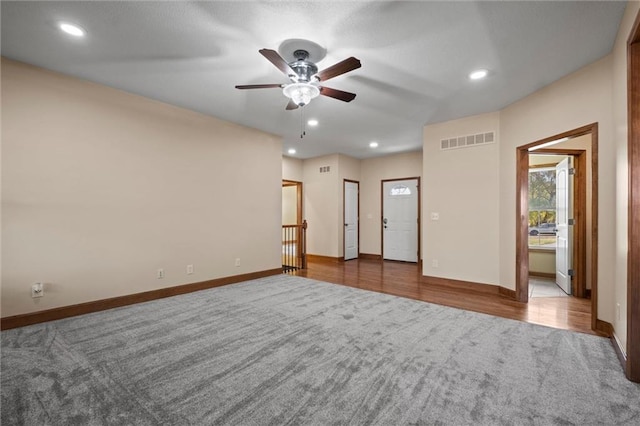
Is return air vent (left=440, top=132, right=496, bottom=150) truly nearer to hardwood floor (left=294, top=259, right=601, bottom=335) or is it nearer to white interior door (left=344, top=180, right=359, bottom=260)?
hardwood floor (left=294, top=259, right=601, bottom=335)

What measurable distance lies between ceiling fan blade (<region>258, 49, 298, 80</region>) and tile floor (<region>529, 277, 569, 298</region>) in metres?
4.59

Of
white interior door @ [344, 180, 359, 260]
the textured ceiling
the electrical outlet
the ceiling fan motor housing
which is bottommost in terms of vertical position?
the electrical outlet

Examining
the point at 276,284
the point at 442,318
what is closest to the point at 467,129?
the point at 442,318

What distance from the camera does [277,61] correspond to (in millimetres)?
2377

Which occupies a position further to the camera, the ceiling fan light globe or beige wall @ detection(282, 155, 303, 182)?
beige wall @ detection(282, 155, 303, 182)

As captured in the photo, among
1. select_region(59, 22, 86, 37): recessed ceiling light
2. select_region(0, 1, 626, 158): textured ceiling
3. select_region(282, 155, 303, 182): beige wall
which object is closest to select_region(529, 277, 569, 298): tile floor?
select_region(0, 1, 626, 158): textured ceiling

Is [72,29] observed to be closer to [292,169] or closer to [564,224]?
[292,169]

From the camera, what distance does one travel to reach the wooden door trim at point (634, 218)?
2.06 metres

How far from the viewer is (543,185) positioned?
18.9 feet

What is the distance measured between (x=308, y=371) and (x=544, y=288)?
15.2 ft

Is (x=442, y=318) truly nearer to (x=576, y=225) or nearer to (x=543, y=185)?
(x=576, y=225)

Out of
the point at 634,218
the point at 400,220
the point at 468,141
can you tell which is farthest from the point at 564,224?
the point at 400,220

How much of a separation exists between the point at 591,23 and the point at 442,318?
3048mm

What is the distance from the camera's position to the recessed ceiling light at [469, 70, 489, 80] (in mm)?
3199
